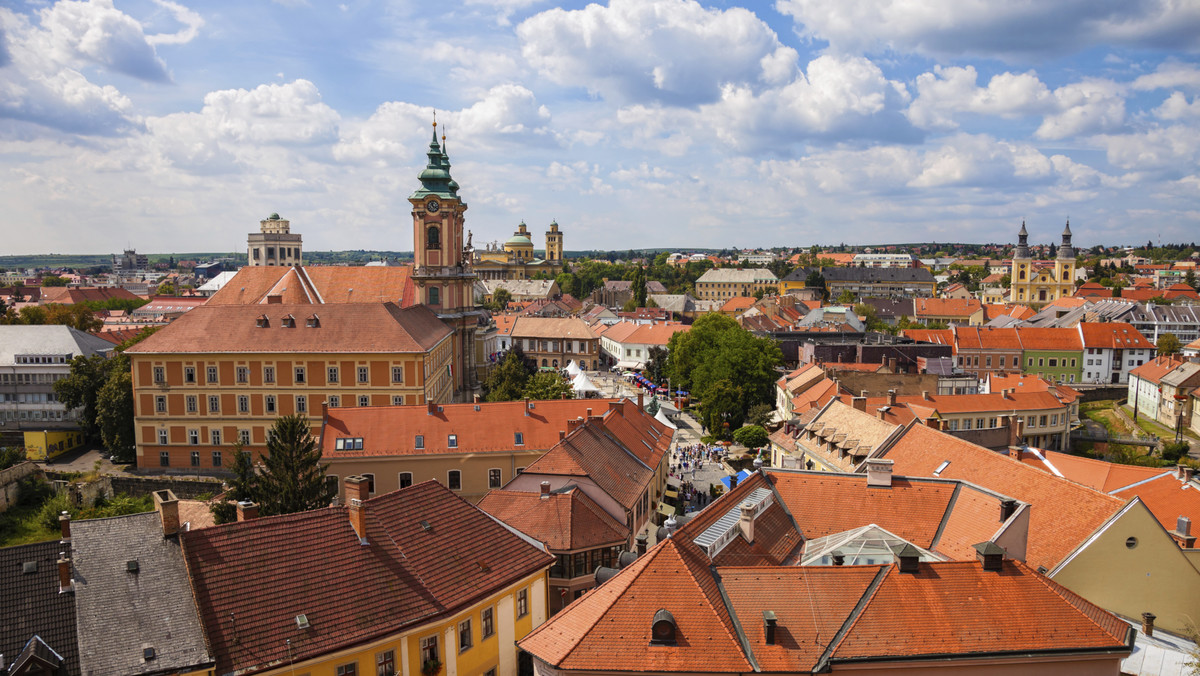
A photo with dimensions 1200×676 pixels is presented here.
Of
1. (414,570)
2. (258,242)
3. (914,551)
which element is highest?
(258,242)

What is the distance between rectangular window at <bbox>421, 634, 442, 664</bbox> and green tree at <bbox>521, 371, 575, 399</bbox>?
118 ft

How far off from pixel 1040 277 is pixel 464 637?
146 m

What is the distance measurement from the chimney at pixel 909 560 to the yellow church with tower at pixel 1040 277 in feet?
451

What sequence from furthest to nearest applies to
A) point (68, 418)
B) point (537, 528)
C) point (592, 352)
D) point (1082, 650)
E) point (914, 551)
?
1. point (592, 352)
2. point (68, 418)
3. point (537, 528)
4. point (914, 551)
5. point (1082, 650)

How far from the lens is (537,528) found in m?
27.2

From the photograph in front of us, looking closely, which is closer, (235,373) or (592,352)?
(235,373)

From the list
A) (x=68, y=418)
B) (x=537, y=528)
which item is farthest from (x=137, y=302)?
(x=537, y=528)

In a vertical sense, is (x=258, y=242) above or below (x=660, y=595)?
above

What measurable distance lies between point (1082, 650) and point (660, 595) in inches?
332

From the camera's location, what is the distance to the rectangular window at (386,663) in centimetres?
1758

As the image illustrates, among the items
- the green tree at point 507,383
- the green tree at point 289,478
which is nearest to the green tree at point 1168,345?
the green tree at point 507,383

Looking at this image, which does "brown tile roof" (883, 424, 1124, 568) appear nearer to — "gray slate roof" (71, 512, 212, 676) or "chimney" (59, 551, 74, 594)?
"gray slate roof" (71, 512, 212, 676)

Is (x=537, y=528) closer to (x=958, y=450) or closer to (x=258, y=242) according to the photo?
(x=958, y=450)

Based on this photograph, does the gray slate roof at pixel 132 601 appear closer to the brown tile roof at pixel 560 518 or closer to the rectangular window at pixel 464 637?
the rectangular window at pixel 464 637
